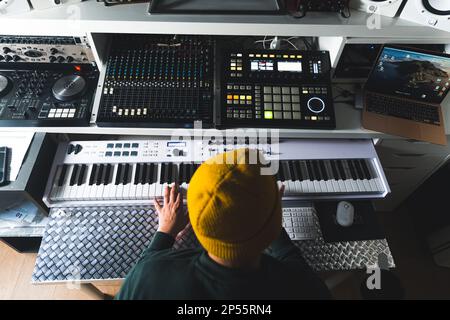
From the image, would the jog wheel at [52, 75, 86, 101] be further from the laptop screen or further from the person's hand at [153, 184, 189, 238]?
the laptop screen

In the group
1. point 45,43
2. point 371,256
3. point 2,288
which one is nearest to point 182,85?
point 45,43

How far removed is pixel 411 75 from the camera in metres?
1.45

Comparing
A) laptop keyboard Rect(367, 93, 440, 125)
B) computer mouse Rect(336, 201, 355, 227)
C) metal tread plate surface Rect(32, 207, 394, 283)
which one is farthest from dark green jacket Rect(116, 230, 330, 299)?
laptop keyboard Rect(367, 93, 440, 125)

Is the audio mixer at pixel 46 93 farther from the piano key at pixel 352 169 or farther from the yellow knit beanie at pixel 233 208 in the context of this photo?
the piano key at pixel 352 169

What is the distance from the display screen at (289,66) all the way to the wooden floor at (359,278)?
123 cm

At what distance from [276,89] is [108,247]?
97cm

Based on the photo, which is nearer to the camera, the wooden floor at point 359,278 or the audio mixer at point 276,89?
the audio mixer at point 276,89

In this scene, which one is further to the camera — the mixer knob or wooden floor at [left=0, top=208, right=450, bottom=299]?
wooden floor at [left=0, top=208, right=450, bottom=299]

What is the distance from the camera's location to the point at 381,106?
151 cm

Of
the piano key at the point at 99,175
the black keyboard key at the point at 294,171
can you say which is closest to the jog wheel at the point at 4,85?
the piano key at the point at 99,175

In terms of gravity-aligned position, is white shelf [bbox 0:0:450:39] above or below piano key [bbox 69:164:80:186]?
above

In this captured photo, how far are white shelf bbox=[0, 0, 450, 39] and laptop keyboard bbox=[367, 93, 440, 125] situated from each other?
0.32 m

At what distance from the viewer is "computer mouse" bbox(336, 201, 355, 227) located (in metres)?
1.41

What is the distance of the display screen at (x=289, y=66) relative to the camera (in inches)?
58.2
